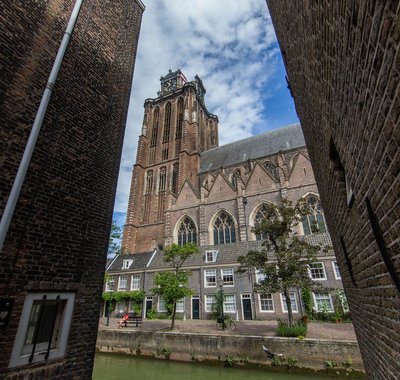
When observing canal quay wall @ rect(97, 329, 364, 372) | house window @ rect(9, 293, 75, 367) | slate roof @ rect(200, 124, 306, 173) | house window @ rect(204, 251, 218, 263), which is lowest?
canal quay wall @ rect(97, 329, 364, 372)

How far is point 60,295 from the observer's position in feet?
15.8

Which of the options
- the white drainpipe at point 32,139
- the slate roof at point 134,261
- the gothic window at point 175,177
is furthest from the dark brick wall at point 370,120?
the gothic window at point 175,177

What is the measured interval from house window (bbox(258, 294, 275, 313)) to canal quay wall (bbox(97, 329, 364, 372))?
6.90m

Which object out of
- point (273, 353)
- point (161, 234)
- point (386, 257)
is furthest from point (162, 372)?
point (161, 234)

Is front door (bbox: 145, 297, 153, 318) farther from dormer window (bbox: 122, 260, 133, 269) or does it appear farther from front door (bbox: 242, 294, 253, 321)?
front door (bbox: 242, 294, 253, 321)

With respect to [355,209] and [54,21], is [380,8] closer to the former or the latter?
[355,209]

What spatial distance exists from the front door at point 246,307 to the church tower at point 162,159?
15.7 m

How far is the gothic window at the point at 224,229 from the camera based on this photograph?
28.3 m

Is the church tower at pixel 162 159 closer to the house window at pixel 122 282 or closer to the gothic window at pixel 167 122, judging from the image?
the gothic window at pixel 167 122

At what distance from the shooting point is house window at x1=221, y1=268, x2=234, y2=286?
21047mm

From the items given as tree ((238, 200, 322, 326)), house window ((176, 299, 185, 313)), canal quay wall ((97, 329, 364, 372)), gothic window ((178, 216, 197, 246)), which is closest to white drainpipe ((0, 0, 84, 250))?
canal quay wall ((97, 329, 364, 372))

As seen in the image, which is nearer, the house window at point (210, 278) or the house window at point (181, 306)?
the house window at point (210, 278)

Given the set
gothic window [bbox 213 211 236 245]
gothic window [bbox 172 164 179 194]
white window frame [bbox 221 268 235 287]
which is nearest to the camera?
white window frame [bbox 221 268 235 287]

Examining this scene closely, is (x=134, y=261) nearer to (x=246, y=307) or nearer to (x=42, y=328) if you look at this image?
(x=246, y=307)
